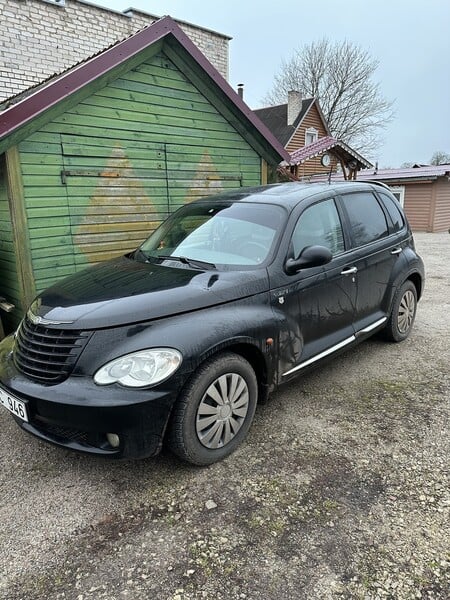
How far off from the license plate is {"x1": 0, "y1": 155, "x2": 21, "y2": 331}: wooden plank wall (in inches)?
103

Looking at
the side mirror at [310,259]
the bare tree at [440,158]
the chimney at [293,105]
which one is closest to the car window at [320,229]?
the side mirror at [310,259]

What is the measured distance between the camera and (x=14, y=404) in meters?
2.51

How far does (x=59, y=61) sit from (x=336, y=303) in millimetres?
8403

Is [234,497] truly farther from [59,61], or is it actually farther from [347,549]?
[59,61]

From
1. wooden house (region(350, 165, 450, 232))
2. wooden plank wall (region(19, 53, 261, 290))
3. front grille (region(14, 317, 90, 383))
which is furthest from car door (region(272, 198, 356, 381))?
wooden house (region(350, 165, 450, 232))

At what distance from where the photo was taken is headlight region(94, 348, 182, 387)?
7.52ft

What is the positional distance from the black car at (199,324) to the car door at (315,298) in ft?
0.04

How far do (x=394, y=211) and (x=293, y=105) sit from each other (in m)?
21.9

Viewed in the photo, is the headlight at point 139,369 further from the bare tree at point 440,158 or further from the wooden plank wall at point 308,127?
the bare tree at point 440,158

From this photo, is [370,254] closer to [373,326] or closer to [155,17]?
[373,326]

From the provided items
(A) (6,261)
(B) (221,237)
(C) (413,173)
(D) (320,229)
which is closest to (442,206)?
(C) (413,173)

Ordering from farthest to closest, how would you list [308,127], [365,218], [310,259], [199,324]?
[308,127] < [365,218] < [310,259] < [199,324]

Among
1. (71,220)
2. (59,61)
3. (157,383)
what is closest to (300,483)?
(157,383)

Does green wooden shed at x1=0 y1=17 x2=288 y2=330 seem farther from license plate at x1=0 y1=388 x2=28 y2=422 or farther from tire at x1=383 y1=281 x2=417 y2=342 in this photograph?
tire at x1=383 y1=281 x2=417 y2=342
